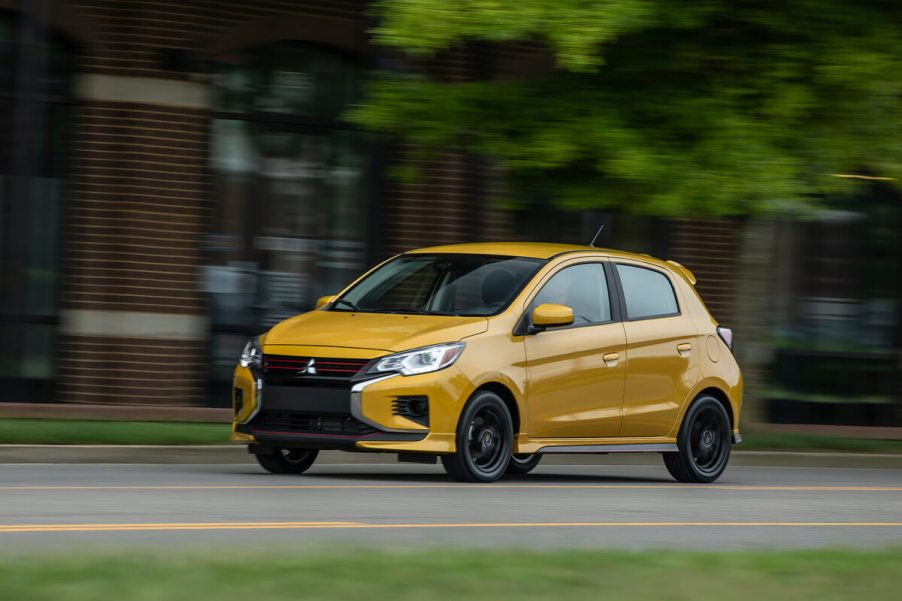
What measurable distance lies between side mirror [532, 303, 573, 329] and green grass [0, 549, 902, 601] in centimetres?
455

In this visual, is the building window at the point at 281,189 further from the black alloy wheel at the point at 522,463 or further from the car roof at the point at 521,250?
the car roof at the point at 521,250

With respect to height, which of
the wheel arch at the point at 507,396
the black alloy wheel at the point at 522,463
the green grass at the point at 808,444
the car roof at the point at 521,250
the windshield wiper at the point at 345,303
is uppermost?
the car roof at the point at 521,250

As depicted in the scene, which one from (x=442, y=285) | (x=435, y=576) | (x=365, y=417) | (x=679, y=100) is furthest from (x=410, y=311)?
(x=435, y=576)

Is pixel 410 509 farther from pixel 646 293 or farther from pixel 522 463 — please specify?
pixel 646 293

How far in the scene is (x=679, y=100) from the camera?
47.9ft

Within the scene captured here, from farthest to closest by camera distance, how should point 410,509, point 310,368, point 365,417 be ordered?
Answer: point 310,368 → point 365,417 → point 410,509

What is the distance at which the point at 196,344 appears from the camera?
1880 centimetres

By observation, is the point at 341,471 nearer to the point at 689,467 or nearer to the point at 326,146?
the point at 689,467

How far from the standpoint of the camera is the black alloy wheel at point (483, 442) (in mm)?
11695

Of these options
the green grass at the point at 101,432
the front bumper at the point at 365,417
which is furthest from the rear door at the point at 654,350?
the green grass at the point at 101,432

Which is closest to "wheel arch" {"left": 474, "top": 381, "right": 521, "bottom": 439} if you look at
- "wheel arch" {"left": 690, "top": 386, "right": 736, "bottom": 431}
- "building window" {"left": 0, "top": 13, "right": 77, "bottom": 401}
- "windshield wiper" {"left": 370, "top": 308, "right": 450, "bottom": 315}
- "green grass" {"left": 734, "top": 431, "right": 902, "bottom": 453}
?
"windshield wiper" {"left": 370, "top": 308, "right": 450, "bottom": 315}

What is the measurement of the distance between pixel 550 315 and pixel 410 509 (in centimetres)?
254

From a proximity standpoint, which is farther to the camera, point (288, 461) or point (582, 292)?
point (582, 292)

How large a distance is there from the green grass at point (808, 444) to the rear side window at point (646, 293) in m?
3.55
